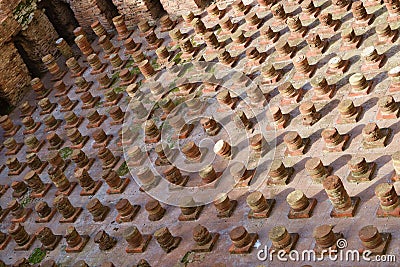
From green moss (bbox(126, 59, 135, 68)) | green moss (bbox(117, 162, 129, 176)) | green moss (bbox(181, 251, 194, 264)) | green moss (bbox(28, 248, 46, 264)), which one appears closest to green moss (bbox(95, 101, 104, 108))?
green moss (bbox(126, 59, 135, 68))

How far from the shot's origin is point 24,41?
1672 centimetres

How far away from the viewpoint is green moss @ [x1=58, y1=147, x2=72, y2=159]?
44.6 ft

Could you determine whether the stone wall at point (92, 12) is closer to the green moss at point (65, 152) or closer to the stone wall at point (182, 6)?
the stone wall at point (182, 6)

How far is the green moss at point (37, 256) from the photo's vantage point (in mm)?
11541

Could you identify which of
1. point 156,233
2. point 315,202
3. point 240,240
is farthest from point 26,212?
point 315,202

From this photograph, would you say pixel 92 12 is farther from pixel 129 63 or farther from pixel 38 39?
pixel 129 63

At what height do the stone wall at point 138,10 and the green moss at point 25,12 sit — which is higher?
the green moss at point 25,12

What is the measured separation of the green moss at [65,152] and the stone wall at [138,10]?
404 cm

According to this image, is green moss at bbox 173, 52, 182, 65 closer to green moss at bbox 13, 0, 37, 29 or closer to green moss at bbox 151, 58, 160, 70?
green moss at bbox 151, 58, 160, 70

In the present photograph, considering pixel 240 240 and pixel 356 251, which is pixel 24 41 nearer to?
pixel 240 240

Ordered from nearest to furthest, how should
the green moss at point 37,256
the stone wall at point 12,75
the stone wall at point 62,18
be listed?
the green moss at point 37,256 < the stone wall at point 12,75 < the stone wall at point 62,18

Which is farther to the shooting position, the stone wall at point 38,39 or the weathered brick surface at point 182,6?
the stone wall at point 38,39

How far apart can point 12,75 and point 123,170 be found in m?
5.08

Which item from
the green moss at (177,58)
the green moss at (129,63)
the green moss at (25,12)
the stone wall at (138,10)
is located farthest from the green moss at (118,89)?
the green moss at (25,12)
